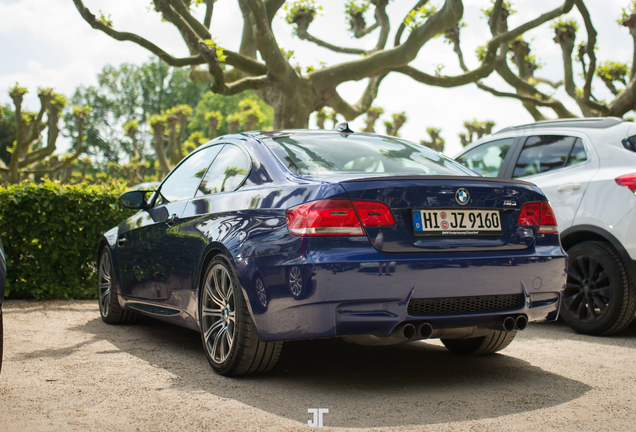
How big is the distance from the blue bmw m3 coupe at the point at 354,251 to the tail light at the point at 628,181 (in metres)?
1.92

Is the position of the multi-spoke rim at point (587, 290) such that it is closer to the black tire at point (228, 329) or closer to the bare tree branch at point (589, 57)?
the black tire at point (228, 329)

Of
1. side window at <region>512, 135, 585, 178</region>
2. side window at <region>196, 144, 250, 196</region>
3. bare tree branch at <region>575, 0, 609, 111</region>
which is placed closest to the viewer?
side window at <region>196, 144, 250, 196</region>

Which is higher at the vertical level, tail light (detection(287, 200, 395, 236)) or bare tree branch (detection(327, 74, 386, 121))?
bare tree branch (detection(327, 74, 386, 121))

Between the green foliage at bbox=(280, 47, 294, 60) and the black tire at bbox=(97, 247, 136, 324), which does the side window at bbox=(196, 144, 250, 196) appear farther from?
the green foliage at bbox=(280, 47, 294, 60)

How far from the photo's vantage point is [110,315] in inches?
248

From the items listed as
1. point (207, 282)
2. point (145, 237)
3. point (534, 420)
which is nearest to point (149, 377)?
point (207, 282)

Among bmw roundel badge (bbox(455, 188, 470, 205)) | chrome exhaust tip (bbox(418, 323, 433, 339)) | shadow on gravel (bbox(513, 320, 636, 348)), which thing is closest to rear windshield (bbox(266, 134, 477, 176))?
bmw roundel badge (bbox(455, 188, 470, 205))

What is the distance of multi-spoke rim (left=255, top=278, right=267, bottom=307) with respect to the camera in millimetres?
3578

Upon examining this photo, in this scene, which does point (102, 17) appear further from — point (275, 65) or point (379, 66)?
point (379, 66)

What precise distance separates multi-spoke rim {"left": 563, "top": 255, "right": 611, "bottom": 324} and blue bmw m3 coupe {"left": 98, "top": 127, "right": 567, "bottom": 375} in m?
2.26

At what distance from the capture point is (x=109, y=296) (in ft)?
20.7

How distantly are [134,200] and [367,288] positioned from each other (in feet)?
9.55

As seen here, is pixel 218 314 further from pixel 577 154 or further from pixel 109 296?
pixel 577 154

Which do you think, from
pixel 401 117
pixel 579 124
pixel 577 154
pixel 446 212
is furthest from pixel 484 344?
pixel 401 117
